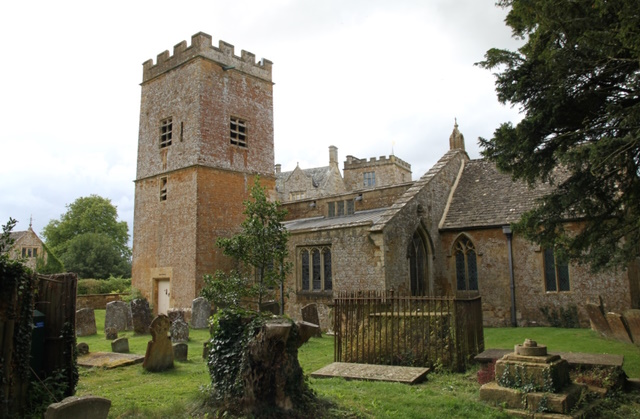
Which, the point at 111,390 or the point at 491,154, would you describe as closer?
the point at 111,390

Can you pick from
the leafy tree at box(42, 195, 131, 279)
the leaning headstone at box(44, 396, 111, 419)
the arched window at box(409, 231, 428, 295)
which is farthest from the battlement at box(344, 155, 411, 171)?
the leaning headstone at box(44, 396, 111, 419)

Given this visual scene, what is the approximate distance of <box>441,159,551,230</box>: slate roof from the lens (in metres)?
18.8

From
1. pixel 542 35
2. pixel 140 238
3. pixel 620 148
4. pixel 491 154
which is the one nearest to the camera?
pixel 620 148

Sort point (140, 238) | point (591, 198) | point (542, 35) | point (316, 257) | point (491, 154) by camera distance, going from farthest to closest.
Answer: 1. point (140, 238)
2. point (316, 257)
3. point (591, 198)
4. point (491, 154)
5. point (542, 35)

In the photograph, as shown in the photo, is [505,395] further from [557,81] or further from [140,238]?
[140,238]

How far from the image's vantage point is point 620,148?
24.1ft

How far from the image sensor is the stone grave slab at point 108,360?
10918mm

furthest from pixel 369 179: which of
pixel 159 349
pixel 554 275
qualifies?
pixel 159 349

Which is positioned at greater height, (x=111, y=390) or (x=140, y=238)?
(x=140, y=238)

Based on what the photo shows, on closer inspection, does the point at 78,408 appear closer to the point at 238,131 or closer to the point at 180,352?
the point at 180,352

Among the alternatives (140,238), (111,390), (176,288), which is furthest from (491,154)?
(140,238)

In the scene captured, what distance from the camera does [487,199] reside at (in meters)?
20.1

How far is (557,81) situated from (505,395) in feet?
17.3

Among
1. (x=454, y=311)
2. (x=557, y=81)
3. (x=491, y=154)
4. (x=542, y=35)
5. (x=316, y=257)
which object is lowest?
(x=454, y=311)
